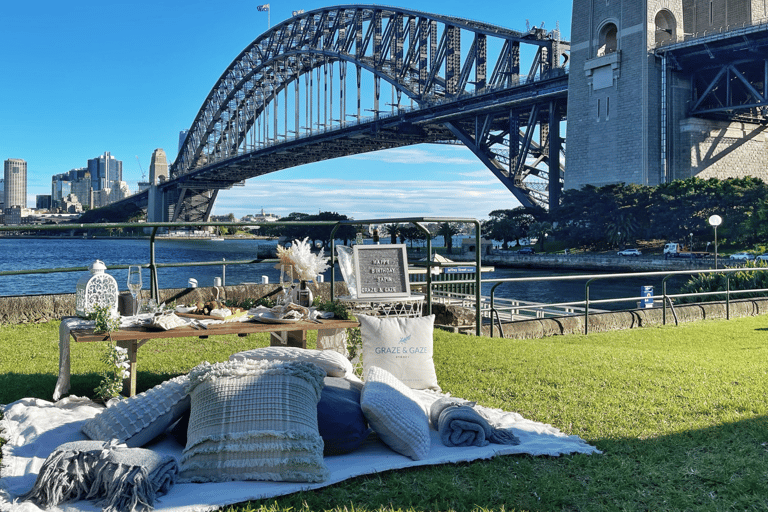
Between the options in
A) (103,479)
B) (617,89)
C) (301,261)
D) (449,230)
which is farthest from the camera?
(449,230)

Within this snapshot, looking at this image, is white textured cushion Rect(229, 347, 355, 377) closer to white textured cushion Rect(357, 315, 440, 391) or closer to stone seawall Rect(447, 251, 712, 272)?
white textured cushion Rect(357, 315, 440, 391)

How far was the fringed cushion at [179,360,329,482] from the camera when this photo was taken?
3164 mm

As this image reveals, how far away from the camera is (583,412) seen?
14.6 ft

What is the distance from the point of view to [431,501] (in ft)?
9.75

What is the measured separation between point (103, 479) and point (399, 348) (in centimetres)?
235

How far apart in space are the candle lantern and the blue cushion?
176cm

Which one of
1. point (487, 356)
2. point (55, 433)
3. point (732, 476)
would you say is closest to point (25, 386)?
point (55, 433)

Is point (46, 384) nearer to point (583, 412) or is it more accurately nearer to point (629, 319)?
point (583, 412)

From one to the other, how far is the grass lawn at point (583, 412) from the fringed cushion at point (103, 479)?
0.48 metres

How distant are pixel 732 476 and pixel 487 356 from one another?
3197 millimetres

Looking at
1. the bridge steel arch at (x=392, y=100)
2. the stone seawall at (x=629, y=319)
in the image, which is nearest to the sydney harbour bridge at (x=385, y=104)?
the bridge steel arch at (x=392, y=100)

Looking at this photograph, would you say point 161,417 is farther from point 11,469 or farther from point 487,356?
point 487,356

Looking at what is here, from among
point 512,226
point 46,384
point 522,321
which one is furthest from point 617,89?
point 46,384

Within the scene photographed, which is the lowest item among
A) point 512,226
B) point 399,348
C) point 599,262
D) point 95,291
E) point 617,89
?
point 399,348
